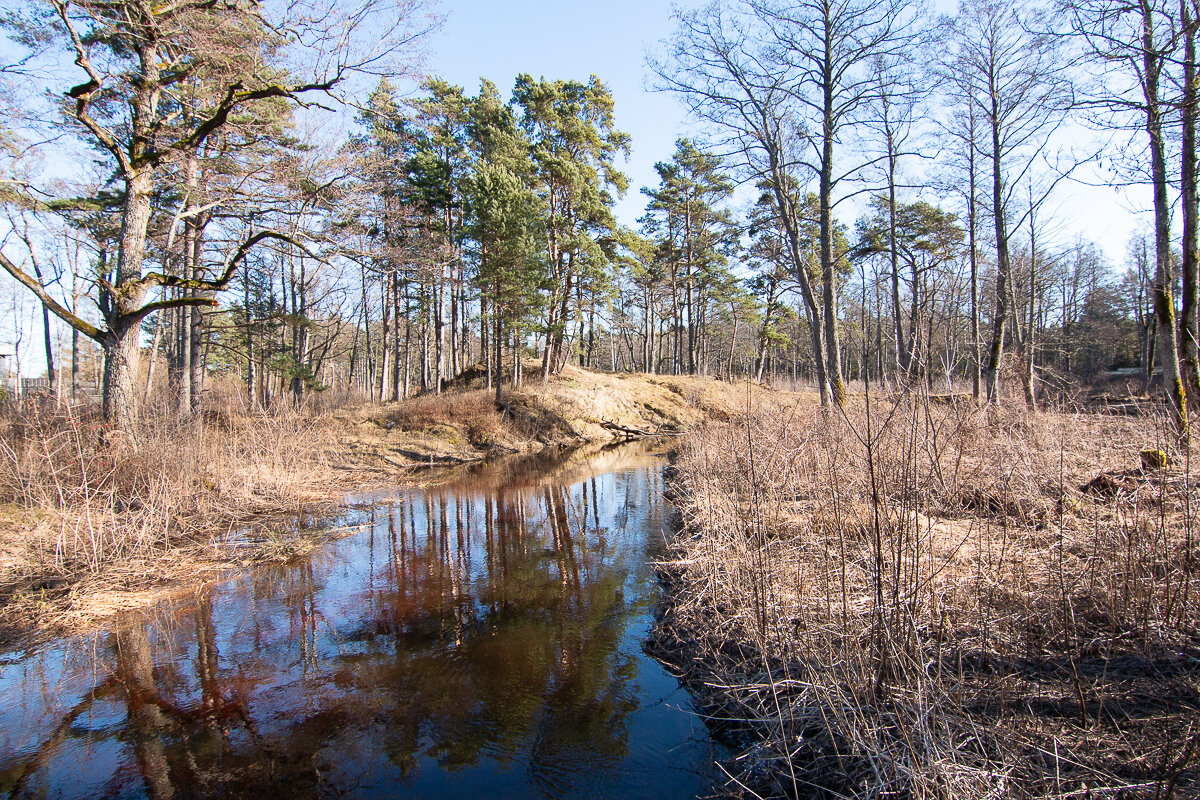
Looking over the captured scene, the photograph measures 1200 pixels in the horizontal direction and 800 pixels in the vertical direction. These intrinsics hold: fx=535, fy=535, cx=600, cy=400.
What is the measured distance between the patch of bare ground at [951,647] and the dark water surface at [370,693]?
686mm

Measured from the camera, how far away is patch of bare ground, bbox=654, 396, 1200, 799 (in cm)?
248

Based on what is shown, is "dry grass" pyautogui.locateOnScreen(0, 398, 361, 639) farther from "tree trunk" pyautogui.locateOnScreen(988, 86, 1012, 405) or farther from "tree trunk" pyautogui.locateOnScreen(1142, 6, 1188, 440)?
"tree trunk" pyautogui.locateOnScreen(988, 86, 1012, 405)

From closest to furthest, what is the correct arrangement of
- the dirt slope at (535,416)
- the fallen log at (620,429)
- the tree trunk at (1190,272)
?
the tree trunk at (1190,272) < the dirt slope at (535,416) < the fallen log at (620,429)

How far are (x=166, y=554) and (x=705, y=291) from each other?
30.4 meters

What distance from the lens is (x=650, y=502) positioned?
11.1m

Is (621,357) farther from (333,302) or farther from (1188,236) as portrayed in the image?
(1188,236)

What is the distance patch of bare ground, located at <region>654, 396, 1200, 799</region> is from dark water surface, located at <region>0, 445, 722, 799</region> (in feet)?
2.25

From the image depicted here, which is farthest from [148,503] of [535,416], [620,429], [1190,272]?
[620,429]

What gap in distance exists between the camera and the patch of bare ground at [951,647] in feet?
8.15

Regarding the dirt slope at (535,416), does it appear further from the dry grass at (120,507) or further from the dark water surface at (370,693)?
the dark water surface at (370,693)

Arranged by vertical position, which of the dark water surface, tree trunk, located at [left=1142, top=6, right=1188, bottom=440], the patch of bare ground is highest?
tree trunk, located at [left=1142, top=6, right=1188, bottom=440]

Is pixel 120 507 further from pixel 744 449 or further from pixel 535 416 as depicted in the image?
pixel 535 416

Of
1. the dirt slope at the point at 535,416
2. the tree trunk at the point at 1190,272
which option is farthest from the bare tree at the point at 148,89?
the tree trunk at the point at 1190,272

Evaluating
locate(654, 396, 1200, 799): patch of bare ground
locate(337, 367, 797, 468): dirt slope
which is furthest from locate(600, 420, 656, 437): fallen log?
locate(654, 396, 1200, 799): patch of bare ground
